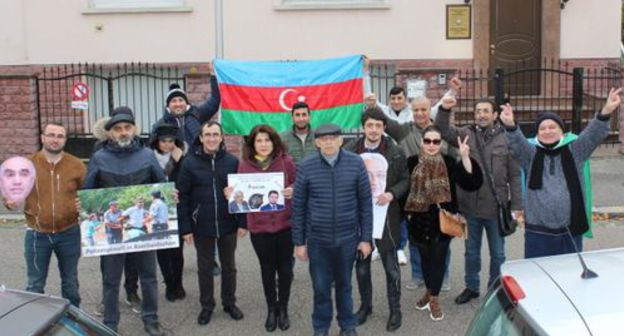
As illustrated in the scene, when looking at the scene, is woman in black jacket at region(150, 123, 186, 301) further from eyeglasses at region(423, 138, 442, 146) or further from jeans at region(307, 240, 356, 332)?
eyeglasses at region(423, 138, 442, 146)

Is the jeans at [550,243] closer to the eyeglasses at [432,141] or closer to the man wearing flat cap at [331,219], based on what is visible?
the eyeglasses at [432,141]

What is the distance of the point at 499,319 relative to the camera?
2.76 metres

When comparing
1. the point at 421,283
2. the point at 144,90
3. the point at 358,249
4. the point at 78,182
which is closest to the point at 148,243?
the point at 78,182

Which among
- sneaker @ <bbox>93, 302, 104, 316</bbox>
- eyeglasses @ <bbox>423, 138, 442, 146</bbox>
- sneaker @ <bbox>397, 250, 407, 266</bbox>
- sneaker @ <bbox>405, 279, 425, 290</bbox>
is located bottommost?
sneaker @ <bbox>93, 302, 104, 316</bbox>

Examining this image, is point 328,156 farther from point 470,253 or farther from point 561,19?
point 561,19

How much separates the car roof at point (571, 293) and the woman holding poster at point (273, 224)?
3103 mm

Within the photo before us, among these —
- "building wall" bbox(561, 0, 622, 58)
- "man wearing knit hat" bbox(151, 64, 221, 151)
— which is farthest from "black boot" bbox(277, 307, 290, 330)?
"building wall" bbox(561, 0, 622, 58)

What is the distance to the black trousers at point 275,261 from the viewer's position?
609 cm

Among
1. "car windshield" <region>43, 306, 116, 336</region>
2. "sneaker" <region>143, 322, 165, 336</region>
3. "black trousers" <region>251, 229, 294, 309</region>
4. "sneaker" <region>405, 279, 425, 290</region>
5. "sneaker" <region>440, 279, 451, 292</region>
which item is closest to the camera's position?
"car windshield" <region>43, 306, 116, 336</region>

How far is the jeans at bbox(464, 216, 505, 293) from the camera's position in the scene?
6543mm

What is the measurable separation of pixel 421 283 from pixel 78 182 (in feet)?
10.7

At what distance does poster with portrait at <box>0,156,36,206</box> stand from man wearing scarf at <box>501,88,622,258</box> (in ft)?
11.4

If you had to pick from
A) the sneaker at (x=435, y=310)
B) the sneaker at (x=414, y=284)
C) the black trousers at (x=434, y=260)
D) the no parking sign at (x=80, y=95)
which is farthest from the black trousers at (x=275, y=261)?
the no parking sign at (x=80, y=95)

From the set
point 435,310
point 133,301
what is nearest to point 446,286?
point 435,310
